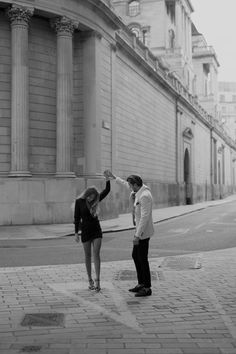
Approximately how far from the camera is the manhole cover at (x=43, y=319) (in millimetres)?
5996

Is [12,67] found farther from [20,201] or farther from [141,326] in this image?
[141,326]

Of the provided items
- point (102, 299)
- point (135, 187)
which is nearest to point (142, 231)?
point (135, 187)

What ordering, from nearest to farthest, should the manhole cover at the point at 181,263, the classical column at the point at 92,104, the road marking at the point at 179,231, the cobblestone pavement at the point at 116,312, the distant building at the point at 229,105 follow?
the cobblestone pavement at the point at 116,312 < the manhole cover at the point at 181,263 < the road marking at the point at 179,231 < the classical column at the point at 92,104 < the distant building at the point at 229,105

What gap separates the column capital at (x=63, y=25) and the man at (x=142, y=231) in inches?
669

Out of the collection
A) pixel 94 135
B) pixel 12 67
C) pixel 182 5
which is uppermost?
pixel 182 5

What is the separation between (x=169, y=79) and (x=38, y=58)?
23.6m

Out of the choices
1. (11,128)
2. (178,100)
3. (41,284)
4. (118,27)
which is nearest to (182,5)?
(178,100)

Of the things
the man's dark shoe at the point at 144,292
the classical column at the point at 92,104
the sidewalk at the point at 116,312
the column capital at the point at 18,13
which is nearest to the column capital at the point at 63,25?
the column capital at the point at 18,13

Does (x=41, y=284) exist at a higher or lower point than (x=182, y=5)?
lower

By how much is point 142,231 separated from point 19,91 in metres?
15.4

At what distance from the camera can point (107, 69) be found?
27.4m

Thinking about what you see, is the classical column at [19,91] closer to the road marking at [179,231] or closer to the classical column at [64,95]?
the classical column at [64,95]

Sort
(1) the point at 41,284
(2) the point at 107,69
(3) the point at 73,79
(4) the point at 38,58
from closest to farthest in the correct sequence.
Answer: (1) the point at 41,284
(4) the point at 38,58
(3) the point at 73,79
(2) the point at 107,69

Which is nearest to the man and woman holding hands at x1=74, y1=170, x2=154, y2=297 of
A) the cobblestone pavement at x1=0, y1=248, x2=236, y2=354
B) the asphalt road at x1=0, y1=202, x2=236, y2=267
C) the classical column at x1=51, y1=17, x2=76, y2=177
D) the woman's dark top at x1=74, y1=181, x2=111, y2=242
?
the woman's dark top at x1=74, y1=181, x2=111, y2=242
